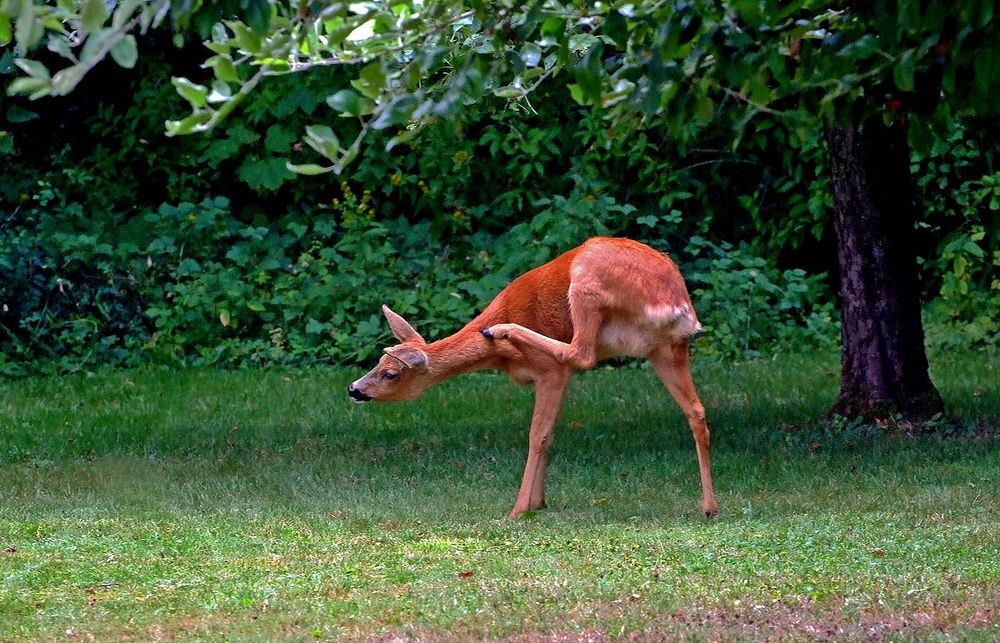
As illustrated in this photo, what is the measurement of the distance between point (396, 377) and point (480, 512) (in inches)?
34.9

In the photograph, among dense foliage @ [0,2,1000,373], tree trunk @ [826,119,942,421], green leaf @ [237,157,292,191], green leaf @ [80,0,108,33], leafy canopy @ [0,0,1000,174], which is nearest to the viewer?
green leaf @ [80,0,108,33]

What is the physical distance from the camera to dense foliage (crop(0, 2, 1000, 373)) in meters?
13.4

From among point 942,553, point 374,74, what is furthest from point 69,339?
point 374,74

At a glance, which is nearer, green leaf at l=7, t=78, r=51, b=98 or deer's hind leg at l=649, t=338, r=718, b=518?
green leaf at l=7, t=78, r=51, b=98

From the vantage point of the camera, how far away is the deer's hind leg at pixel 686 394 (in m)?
7.84

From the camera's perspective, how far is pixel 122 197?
48.6 ft

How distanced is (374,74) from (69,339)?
1047cm

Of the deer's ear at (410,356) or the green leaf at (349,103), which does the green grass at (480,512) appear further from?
the green leaf at (349,103)

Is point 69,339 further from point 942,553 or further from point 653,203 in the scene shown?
point 942,553

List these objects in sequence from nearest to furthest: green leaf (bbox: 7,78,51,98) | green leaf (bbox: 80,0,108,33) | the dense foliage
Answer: green leaf (bbox: 80,0,108,33) < green leaf (bbox: 7,78,51,98) < the dense foliage

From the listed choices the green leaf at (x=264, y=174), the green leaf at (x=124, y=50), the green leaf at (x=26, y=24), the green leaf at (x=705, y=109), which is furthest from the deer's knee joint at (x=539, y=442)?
the green leaf at (x=264, y=174)

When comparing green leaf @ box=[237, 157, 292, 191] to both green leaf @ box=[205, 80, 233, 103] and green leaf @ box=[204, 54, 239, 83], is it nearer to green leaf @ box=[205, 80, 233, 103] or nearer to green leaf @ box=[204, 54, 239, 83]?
green leaf @ box=[205, 80, 233, 103]

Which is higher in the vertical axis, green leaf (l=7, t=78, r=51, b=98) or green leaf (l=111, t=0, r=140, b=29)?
green leaf (l=111, t=0, r=140, b=29)

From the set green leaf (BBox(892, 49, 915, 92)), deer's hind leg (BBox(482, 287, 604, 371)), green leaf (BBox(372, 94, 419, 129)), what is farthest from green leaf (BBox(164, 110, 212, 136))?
deer's hind leg (BBox(482, 287, 604, 371))
